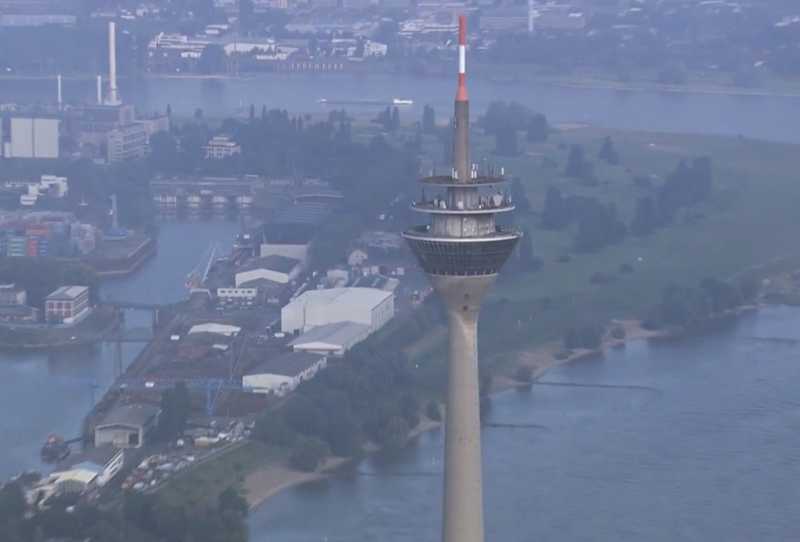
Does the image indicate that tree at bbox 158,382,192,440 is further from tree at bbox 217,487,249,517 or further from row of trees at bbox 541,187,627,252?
row of trees at bbox 541,187,627,252

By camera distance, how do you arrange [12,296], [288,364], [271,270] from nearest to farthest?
[288,364] → [12,296] → [271,270]

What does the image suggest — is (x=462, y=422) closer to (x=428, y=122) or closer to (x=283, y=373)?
(x=283, y=373)

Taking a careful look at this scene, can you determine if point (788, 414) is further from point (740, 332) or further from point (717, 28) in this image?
point (717, 28)

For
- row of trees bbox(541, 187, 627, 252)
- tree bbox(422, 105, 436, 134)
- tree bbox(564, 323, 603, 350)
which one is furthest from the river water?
tree bbox(422, 105, 436, 134)

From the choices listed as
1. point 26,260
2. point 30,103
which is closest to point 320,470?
point 26,260

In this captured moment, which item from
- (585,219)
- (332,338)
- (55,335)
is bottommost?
(55,335)

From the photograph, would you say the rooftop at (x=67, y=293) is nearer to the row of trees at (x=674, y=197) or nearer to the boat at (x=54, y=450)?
the boat at (x=54, y=450)

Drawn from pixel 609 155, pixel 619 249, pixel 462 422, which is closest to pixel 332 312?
pixel 619 249
